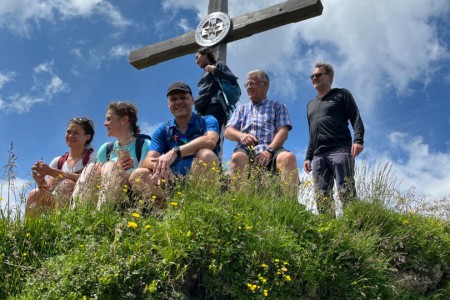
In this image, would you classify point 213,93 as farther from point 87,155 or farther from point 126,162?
point 126,162

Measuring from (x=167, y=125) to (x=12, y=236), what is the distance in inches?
85.8

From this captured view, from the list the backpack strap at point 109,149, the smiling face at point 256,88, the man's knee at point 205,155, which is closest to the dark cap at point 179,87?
the man's knee at point 205,155

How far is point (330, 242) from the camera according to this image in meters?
4.77

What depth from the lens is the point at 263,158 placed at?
600 centimetres

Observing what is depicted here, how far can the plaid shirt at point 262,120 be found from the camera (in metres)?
6.35

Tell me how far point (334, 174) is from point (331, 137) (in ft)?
1.58

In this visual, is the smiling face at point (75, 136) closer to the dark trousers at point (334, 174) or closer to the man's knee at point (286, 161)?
the man's knee at point (286, 161)

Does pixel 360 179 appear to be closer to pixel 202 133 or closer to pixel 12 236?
pixel 202 133

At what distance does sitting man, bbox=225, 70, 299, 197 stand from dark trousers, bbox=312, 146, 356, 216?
0.49 m

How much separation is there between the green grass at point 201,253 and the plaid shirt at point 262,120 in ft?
3.76

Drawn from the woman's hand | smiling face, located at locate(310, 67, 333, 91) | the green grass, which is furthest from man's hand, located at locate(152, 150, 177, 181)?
smiling face, located at locate(310, 67, 333, 91)

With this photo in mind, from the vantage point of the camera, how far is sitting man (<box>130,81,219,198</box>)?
198 inches

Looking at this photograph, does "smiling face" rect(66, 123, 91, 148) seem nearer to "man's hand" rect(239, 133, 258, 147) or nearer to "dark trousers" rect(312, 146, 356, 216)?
"man's hand" rect(239, 133, 258, 147)

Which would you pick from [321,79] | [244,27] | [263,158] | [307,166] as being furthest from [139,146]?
[244,27]
